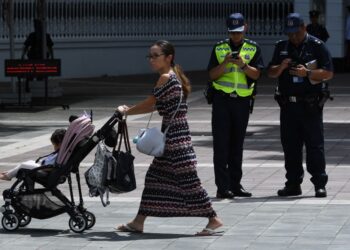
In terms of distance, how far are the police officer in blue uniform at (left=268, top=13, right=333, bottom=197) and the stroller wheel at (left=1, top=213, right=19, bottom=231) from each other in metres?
2.96

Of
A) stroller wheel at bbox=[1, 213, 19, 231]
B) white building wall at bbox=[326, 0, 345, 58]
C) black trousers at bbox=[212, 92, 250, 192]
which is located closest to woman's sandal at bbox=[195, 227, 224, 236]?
stroller wheel at bbox=[1, 213, 19, 231]

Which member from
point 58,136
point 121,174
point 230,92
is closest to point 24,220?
point 58,136

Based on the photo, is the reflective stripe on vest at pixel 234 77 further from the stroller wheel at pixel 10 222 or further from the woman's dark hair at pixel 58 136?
the stroller wheel at pixel 10 222

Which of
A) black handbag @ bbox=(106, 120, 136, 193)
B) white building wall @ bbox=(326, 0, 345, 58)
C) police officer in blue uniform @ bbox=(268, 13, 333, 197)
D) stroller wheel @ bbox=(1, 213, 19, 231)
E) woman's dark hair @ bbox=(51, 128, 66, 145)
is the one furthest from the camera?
white building wall @ bbox=(326, 0, 345, 58)

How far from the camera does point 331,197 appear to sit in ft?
39.8

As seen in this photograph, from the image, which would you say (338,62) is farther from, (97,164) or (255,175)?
(97,164)

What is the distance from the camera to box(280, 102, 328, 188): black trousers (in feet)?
40.0

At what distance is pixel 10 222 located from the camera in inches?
411

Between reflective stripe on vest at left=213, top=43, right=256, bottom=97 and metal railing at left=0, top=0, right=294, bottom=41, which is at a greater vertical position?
reflective stripe on vest at left=213, top=43, right=256, bottom=97

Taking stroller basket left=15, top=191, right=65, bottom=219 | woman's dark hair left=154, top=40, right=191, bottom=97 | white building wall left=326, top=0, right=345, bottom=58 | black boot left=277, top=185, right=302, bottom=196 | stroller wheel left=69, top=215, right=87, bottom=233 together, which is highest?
woman's dark hair left=154, top=40, right=191, bottom=97

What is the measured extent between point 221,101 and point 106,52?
848 inches

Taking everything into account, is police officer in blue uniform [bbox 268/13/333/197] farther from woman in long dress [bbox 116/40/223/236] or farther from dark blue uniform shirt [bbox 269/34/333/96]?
woman in long dress [bbox 116/40/223/236]

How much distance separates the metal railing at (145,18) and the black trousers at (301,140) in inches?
699

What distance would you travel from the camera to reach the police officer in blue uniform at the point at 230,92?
1204cm
